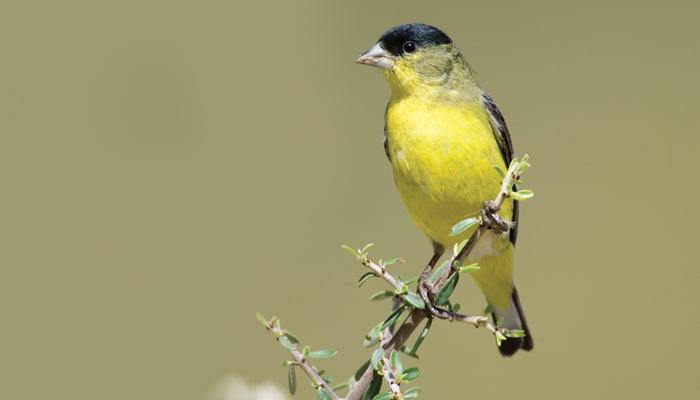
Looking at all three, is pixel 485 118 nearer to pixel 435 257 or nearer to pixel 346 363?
pixel 435 257

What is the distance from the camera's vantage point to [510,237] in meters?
2.53

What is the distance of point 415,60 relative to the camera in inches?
95.7

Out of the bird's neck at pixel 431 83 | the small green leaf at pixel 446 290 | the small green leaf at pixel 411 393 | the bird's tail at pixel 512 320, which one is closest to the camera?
the small green leaf at pixel 411 393

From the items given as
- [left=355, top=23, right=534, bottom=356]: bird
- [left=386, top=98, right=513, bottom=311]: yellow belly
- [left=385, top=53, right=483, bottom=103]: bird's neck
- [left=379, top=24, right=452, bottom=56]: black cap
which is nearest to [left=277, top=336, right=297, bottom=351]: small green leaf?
[left=355, top=23, right=534, bottom=356]: bird

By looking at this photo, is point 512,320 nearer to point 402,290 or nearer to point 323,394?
point 402,290

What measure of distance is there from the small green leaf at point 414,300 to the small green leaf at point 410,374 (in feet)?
0.32

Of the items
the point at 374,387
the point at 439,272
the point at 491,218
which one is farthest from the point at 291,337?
the point at 491,218

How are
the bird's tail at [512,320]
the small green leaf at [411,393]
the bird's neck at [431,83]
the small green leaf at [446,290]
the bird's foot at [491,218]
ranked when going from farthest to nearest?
1. the bird's tail at [512,320]
2. the bird's neck at [431,83]
3. the bird's foot at [491,218]
4. the small green leaf at [446,290]
5. the small green leaf at [411,393]

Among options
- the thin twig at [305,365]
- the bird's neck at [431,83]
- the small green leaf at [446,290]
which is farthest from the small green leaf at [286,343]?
the bird's neck at [431,83]

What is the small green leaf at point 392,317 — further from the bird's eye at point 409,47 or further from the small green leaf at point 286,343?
the bird's eye at point 409,47

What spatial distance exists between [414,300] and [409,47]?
126 cm

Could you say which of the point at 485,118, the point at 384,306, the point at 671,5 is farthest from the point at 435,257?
the point at 671,5

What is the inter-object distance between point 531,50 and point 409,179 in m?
1.91

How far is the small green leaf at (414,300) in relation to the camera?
1328mm
